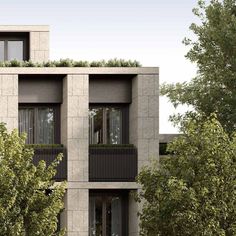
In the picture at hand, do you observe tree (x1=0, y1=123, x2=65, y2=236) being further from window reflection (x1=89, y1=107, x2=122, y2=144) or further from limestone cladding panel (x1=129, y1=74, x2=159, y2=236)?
window reflection (x1=89, y1=107, x2=122, y2=144)

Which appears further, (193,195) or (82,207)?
(82,207)

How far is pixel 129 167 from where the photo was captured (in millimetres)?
45688

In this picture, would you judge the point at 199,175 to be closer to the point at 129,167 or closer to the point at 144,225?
the point at 144,225

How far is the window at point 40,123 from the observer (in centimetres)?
4694

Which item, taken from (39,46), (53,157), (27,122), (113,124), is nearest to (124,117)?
(113,124)

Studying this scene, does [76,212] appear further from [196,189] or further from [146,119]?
[196,189]

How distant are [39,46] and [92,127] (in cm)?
811

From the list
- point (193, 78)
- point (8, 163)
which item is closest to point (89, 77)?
point (8, 163)

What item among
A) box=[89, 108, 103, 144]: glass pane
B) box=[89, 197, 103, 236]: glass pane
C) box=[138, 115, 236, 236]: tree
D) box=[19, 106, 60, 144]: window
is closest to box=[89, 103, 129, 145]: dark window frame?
box=[89, 108, 103, 144]: glass pane

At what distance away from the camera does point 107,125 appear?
155ft

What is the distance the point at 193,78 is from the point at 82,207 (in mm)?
18590

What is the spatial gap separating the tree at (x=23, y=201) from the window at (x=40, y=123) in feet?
33.9

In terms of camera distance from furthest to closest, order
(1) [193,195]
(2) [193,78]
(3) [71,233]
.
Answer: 1. (2) [193,78]
2. (3) [71,233]
3. (1) [193,195]

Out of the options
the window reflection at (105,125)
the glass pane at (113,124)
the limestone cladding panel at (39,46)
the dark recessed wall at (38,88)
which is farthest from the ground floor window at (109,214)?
the limestone cladding panel at (39,46)
